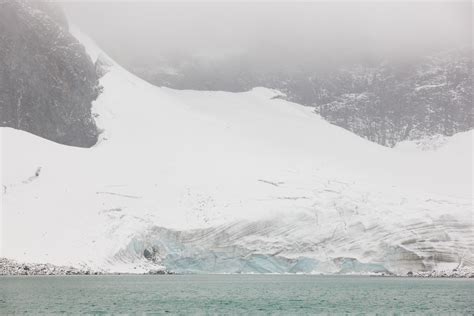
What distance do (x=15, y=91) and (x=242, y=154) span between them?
30.0m

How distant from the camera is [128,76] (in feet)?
385

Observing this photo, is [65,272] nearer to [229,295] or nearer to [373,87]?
[229,295]

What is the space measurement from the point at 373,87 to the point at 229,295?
9350 cm

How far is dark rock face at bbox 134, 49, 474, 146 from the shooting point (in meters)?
130

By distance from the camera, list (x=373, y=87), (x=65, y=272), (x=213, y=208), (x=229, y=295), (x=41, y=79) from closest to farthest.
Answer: (x=229, y=295), (x=65, y=272), (x=213, y=208), (x=41, y=79), (x=373, y=87)

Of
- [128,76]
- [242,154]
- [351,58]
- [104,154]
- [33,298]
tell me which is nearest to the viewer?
[33,298]

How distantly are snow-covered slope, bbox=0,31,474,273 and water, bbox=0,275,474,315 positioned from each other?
4117 millimetres

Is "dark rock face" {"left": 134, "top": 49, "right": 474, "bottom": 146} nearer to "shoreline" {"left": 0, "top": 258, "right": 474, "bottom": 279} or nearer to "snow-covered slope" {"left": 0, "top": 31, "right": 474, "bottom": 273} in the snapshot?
"snow-covered slope" {"left": 0, "top": 31, "right": 474, "bottom": 273}

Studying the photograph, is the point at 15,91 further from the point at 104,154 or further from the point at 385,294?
the point at 385,294

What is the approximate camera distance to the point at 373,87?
14238cm

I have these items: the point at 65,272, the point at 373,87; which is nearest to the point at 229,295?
the point at 65,272

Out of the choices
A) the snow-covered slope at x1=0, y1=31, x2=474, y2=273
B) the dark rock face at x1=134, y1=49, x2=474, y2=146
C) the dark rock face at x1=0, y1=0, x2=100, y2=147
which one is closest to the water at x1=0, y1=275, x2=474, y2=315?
the snow-covered slope at x1=0, y1=31, x2=474, y2=273

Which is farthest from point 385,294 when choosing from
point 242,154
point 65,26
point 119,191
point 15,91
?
point 65,26

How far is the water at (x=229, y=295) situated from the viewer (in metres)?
47.1
